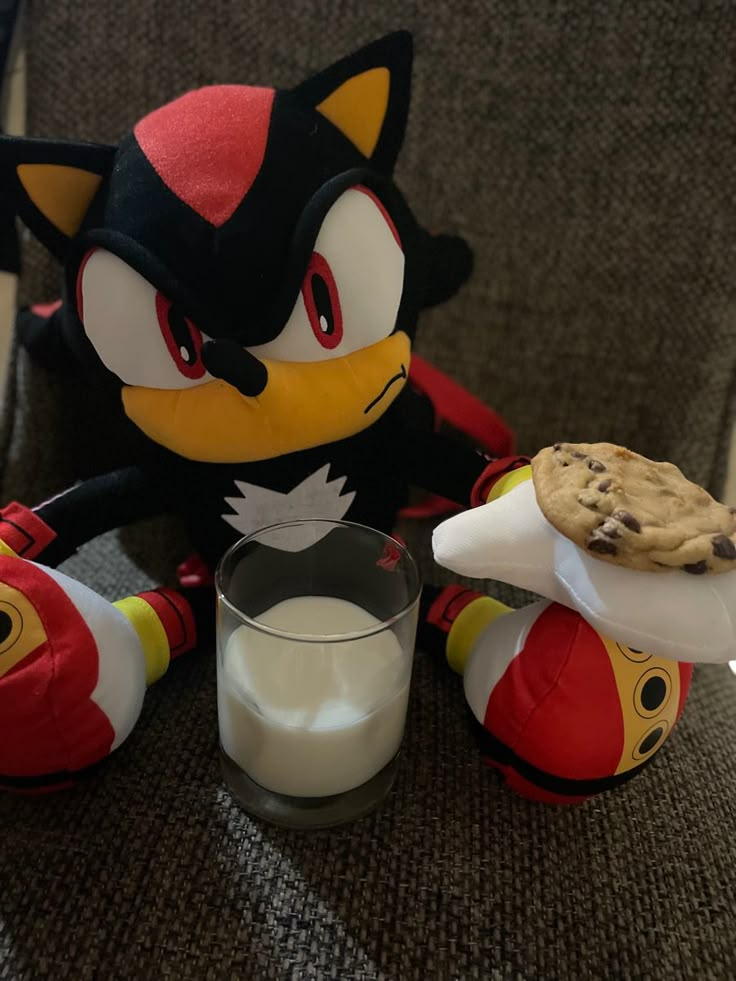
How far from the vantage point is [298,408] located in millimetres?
531

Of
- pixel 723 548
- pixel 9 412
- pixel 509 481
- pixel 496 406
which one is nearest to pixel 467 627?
pixel 509 481

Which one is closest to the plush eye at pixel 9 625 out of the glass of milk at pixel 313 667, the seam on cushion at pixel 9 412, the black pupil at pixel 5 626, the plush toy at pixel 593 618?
the black pupil at pixel 5 626

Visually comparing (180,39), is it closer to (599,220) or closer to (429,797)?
(599,220)

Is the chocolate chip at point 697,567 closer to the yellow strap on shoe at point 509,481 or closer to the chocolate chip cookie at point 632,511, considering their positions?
the chocolate chip cookie at point 632,511

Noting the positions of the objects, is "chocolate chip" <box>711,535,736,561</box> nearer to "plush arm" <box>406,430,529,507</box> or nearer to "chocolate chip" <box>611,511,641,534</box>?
"chocolate chip" <box>611,511,641,534</box>

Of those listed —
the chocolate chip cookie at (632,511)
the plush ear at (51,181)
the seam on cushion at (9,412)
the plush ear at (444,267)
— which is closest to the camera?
the chocolate chip cookie at (632,511)

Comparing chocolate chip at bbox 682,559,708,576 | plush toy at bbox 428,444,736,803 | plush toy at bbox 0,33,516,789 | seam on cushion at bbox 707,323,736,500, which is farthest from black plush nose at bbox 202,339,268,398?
seam on cushion at bbox 707,323,736,500

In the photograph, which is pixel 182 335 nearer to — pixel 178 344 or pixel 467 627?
pixel 178 344

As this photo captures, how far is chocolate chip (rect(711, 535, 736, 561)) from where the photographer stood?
430 millimetres

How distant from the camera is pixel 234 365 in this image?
49 cm

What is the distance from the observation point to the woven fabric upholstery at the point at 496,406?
46 cm

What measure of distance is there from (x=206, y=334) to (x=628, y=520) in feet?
0.89

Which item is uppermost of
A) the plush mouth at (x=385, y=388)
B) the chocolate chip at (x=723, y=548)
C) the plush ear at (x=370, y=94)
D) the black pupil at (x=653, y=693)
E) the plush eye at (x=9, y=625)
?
the plush ear at (x=370, y=94)

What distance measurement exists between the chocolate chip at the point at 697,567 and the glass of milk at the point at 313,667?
0.15 meters
